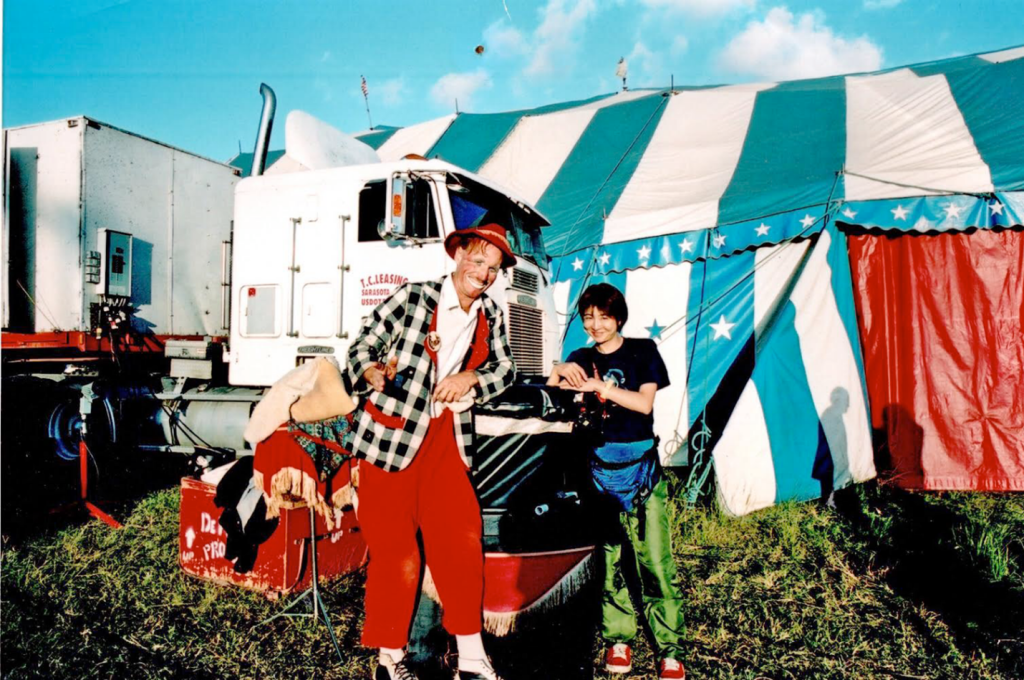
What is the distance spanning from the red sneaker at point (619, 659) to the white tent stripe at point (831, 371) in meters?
2.94

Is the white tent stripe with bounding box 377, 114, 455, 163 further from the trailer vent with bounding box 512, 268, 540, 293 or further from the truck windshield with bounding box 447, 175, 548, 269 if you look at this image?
the trailer vent with bounding box 512, 268, 540, 293

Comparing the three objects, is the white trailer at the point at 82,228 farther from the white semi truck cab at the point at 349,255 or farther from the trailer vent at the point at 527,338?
the trailer vent at the point at 527,338

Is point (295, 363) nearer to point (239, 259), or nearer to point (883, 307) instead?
point (239, 259)

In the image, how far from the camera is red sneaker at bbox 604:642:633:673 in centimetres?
257

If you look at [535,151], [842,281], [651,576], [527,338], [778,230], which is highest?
[535,151]

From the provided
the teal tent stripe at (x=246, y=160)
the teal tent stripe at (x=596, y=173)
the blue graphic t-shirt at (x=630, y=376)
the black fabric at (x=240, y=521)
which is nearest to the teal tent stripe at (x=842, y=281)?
the teal tent stripe at (x=596, y=173)

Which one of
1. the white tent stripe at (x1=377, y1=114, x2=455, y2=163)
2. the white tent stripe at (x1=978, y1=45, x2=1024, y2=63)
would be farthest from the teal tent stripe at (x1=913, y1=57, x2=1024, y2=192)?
the white tent stripe at (x1=377, y1=114, x2=455, y2=163)

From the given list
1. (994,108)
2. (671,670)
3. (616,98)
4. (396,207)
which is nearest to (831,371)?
(994,108)

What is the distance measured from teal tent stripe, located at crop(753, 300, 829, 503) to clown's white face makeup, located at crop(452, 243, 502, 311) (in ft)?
10.6

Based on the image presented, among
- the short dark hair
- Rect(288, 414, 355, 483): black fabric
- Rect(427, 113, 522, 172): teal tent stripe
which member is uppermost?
Rect(427, 113, 522, 172): teal tent stripe

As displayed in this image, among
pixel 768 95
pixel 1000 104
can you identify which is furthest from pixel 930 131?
pixel 768 95

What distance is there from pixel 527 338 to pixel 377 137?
5803 millimetres

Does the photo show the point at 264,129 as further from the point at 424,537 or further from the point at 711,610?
the point at 711,610

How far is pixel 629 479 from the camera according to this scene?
2533 millimetres
